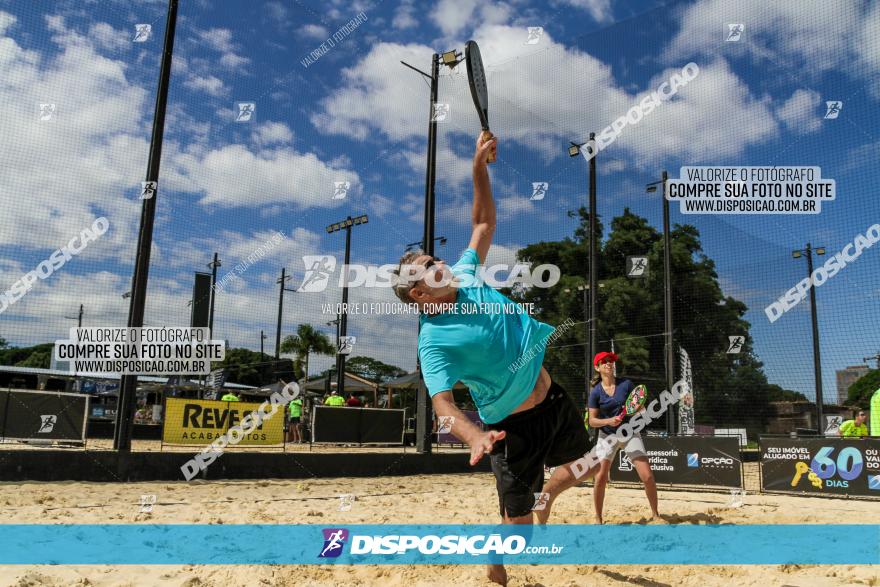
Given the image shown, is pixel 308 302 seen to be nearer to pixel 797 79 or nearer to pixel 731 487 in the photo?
pixel 731 487

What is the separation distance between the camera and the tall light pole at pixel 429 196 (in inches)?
458

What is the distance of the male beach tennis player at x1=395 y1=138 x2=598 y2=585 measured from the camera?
267 centimetres

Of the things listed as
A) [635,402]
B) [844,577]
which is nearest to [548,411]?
[844,577]

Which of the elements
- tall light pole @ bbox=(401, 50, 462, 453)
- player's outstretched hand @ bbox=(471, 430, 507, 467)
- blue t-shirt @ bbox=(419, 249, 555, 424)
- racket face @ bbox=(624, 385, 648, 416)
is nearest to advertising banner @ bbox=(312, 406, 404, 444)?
tall light pole @ bbox=(401, 50, 462, 453)

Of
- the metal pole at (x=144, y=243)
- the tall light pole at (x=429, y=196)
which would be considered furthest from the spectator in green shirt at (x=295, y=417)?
the metal pole at (x=144, y=243)

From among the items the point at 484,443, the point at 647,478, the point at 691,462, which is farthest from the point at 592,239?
the point at 484,443

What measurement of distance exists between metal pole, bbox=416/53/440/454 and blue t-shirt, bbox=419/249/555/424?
8417 mm

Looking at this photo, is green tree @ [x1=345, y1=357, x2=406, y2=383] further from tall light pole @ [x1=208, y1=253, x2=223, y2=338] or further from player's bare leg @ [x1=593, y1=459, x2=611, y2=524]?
player's bare leg @ [x1=593, y1=459, x2=611, y2=524]

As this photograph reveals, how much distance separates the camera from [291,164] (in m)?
10.2

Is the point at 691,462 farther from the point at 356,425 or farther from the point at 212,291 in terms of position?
the point at 212,291

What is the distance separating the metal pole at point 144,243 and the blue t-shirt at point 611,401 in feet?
20.8

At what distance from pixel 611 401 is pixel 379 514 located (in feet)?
8.28

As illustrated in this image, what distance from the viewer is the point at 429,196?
12.0 meters

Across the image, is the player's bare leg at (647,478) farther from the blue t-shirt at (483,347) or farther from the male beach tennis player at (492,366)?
the blue t-shirt at (483,347)
